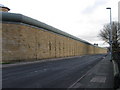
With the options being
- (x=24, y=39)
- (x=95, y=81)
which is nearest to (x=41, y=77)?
(x=95, y=81)

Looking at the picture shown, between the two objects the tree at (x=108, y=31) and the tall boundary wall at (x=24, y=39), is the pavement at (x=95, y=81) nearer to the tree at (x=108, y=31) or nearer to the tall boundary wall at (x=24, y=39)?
the tall boundary wall at (x=24, y=39)

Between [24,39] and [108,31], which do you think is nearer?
[24,39]

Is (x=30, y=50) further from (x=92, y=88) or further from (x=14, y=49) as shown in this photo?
(x=92, y=88)

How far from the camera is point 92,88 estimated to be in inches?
380

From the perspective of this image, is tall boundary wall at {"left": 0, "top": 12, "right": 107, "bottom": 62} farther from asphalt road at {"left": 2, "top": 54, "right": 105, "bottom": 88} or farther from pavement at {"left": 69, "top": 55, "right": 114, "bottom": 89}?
pavement at {"left": 69, "top": 55, "right": 114, "bottom": 89}

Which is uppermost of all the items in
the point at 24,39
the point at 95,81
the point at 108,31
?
the point at 108,31

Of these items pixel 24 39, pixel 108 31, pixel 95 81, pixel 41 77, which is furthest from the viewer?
pixel 108 31

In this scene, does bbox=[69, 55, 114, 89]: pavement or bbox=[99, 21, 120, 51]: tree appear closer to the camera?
bbox=[69, 55, 114, 89]: pavement

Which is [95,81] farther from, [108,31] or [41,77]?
[108,31]

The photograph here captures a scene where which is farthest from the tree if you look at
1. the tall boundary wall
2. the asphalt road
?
the asphalt road

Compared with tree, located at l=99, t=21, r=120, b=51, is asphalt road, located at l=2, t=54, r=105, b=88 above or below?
below

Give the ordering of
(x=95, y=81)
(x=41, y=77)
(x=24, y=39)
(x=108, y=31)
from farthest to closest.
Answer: (x=108, y=31) → (x=24, y=39) → (x=41, y=77) → (x=95, y=81)

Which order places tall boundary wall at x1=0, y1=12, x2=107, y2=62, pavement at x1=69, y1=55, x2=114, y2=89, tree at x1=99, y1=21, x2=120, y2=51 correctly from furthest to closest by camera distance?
tree at x1=99, y1=21, x2=120, y2=51 < tall boundary wall at x1=0, y1=12, x2=107, y2=62 < pavement at x1=69, y1=55, x2=114, y2=89

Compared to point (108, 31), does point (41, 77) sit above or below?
below
